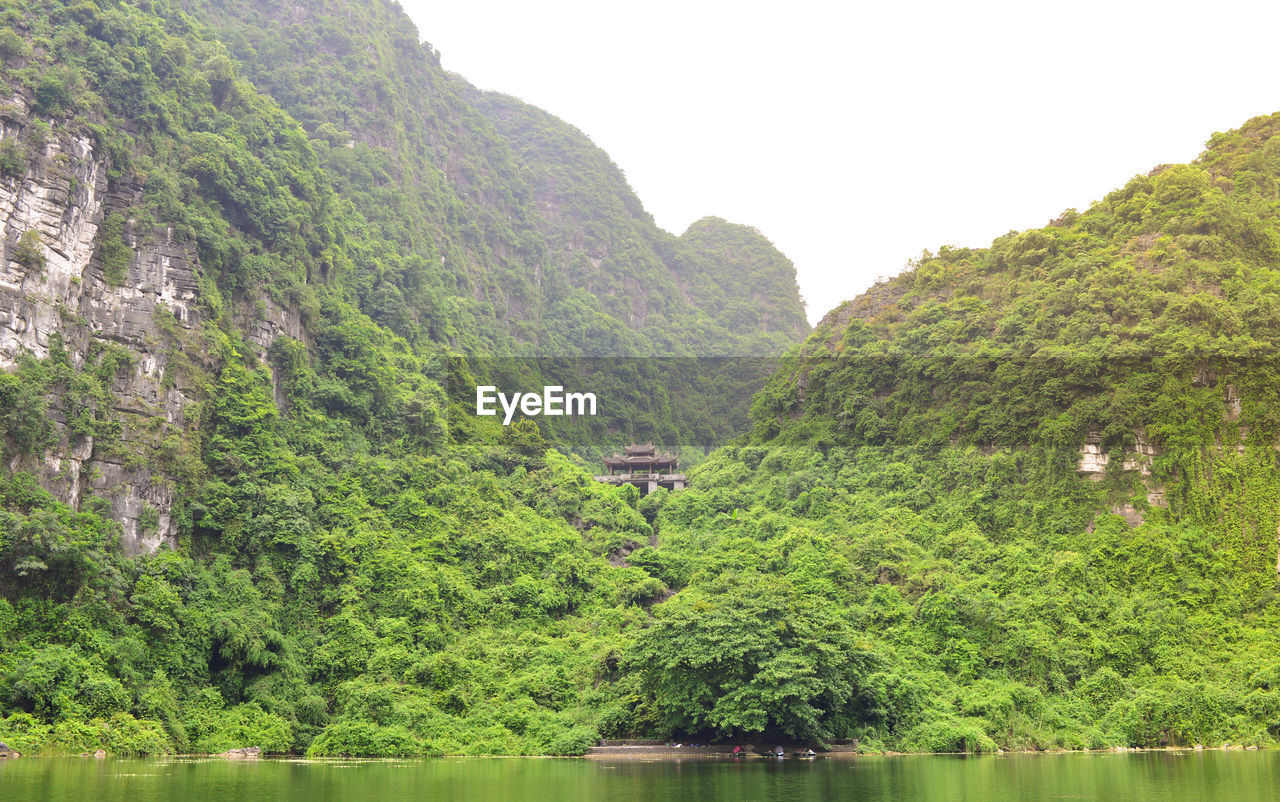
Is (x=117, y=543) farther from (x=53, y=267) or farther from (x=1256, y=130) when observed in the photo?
(x=1256, y=130)

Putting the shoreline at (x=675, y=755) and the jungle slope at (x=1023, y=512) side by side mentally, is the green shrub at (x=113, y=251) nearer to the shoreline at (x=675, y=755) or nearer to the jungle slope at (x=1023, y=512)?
the shoreline at (x=675, y=755)

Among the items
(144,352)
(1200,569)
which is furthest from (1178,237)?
(144,352)

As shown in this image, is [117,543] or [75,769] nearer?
[75,769]

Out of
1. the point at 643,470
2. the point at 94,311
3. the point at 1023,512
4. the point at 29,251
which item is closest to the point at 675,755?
the point at 1023,512

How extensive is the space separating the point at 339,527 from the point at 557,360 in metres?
30.5

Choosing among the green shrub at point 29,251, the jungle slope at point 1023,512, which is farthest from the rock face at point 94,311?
the jungle slope at point 1023,512

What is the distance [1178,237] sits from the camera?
37.7 metres

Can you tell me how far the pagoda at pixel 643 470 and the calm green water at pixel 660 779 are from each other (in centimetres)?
2609

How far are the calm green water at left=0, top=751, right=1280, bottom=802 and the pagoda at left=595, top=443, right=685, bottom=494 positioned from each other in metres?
26.1

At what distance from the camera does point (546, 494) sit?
132ft

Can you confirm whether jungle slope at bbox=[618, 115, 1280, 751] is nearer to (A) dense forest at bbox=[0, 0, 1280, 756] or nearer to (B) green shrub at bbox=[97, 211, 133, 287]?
(A) dense forest at bbox=[0, 0, 1280, 756]

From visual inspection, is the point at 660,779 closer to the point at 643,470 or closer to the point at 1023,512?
the point at 1023,512

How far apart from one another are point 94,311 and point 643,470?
1051 inches

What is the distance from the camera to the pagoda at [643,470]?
4909 cm
